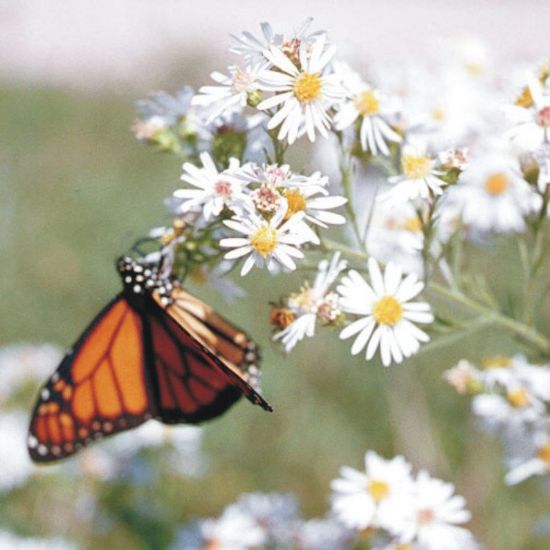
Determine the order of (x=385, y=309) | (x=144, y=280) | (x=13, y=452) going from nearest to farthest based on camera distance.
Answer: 1. (x=385, y=309)
2. (x=144, y=280)
3. (x=13, y=452)

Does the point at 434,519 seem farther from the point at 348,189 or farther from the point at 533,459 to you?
the point at 348,189

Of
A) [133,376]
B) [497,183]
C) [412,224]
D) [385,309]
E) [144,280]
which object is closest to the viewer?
[385,309]

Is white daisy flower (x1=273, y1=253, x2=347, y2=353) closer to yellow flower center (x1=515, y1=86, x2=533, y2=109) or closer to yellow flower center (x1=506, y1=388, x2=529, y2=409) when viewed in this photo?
yellow flower center (x1=515, y1=86, x2=533, y2=109)

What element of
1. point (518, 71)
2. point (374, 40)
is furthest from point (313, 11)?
point (518, 71)

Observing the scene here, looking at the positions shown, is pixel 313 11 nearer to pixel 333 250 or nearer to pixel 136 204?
pixel 136 204

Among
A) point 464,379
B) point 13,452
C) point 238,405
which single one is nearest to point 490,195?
point 464,379

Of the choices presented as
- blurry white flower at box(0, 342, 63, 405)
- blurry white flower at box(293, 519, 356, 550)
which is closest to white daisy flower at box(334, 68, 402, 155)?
blurry white flower at box(293, 519, 356, 550)

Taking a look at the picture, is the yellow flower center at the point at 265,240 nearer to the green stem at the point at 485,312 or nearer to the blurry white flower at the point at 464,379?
the green stem at the point at 485,312
